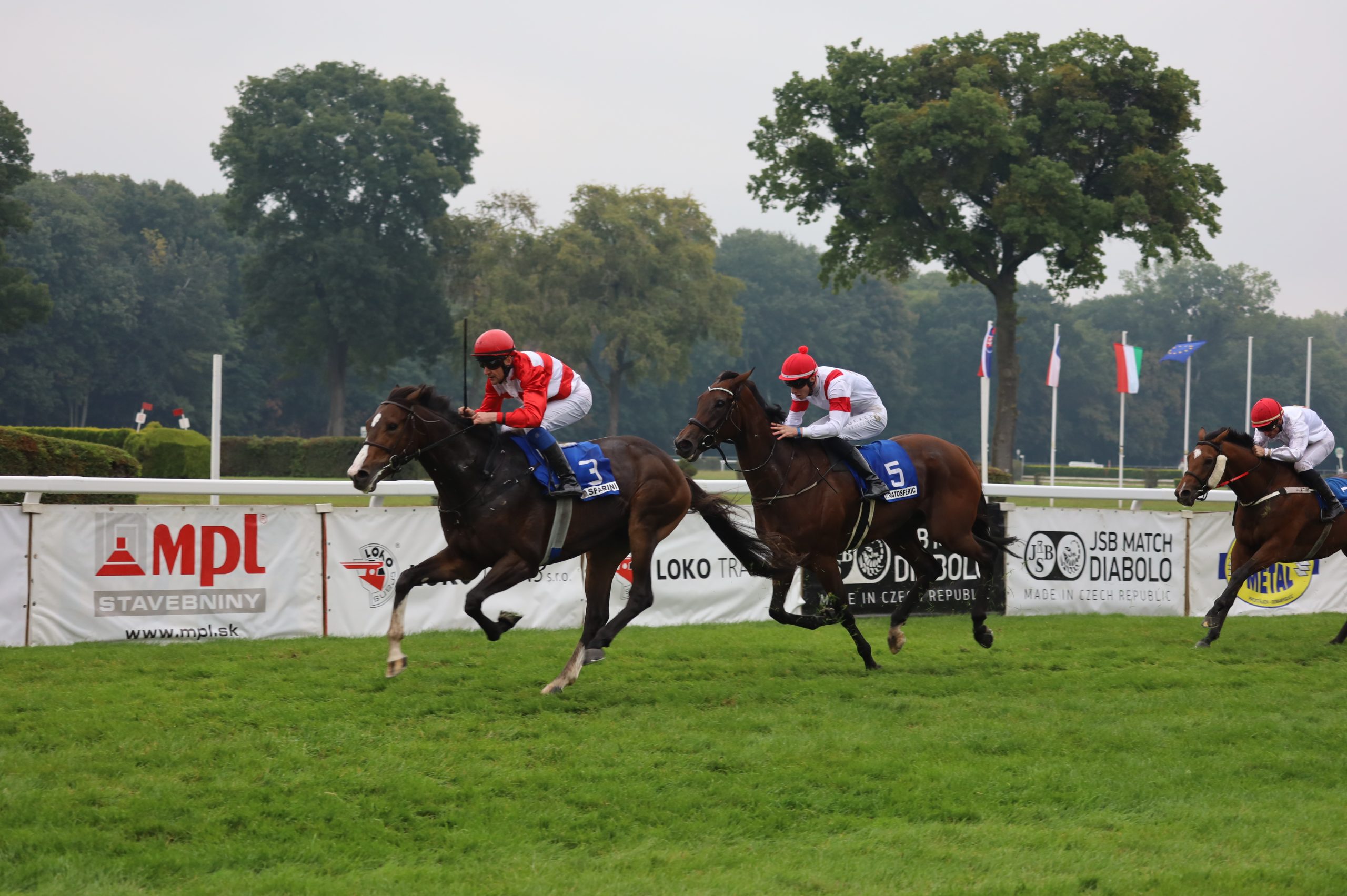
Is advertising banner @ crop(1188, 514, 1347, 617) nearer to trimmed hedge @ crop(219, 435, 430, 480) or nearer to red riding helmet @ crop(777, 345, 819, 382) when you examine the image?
red riding helmet @ crop(777, 345, 819, 382)

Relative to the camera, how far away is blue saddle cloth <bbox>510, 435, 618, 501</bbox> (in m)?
7.39

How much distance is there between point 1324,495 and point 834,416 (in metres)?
4.72

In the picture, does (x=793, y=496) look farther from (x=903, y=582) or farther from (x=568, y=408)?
(x=903, y=582)

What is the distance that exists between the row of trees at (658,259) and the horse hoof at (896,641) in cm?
2276

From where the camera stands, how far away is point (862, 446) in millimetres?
8844

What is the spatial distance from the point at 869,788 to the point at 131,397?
58362mm

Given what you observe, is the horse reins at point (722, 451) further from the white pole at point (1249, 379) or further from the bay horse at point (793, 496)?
the white pole at point (1249, 379)

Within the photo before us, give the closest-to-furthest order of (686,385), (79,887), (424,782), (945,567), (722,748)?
1. (79,887)
2. (424,782)
3. (722,748)
4. (945,567)
5. (686,385)

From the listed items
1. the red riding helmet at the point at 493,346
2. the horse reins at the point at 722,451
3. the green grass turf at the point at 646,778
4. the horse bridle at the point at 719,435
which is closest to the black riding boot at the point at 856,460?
the horse reins at the point at 722,451

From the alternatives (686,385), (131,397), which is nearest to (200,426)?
(131,397)

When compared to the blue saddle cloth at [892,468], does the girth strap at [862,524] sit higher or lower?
lower

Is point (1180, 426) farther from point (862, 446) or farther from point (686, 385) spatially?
point (862, 446)

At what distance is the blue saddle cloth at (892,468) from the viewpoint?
28.8 feet

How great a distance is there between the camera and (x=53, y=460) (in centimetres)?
1160
